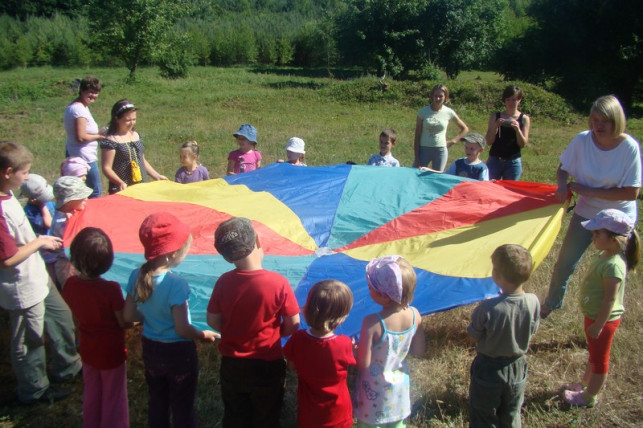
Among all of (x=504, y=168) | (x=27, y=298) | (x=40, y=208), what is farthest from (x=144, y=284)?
(x=504, y=168)

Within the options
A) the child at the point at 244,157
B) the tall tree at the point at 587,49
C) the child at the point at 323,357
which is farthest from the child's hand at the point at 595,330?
the tall tree at the point at 587,49

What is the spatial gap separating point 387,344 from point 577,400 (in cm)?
137

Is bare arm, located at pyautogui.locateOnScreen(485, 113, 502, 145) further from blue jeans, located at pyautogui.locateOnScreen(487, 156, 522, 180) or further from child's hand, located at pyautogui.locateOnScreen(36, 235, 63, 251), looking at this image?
child's hand, located at pyautogui.locateOnScreen(36, 235, 63, 251)

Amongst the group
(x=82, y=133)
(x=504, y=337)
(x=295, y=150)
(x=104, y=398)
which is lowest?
(x=104, y=398)

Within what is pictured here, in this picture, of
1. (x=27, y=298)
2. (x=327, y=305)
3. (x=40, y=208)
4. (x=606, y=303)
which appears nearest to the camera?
(x=327, y=305)

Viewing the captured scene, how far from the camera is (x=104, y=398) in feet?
8.18

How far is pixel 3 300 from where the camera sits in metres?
2.71

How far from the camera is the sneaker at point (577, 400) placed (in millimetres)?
2863

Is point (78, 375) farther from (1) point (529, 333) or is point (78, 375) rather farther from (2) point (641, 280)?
(2) point (641, 280)

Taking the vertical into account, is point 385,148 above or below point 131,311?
above

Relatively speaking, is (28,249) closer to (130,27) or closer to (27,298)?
(27,298)

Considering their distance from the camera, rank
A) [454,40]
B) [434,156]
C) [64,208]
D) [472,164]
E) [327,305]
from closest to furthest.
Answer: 1. [327,305]
2. [64,208]
3. [472,164]
4. [434,156]
5. [454,40]

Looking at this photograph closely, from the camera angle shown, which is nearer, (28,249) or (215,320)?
(215,320)

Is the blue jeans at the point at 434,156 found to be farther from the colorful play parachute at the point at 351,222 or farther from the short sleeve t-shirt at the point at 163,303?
the short sleeve t-shirt at the point at 163,303
